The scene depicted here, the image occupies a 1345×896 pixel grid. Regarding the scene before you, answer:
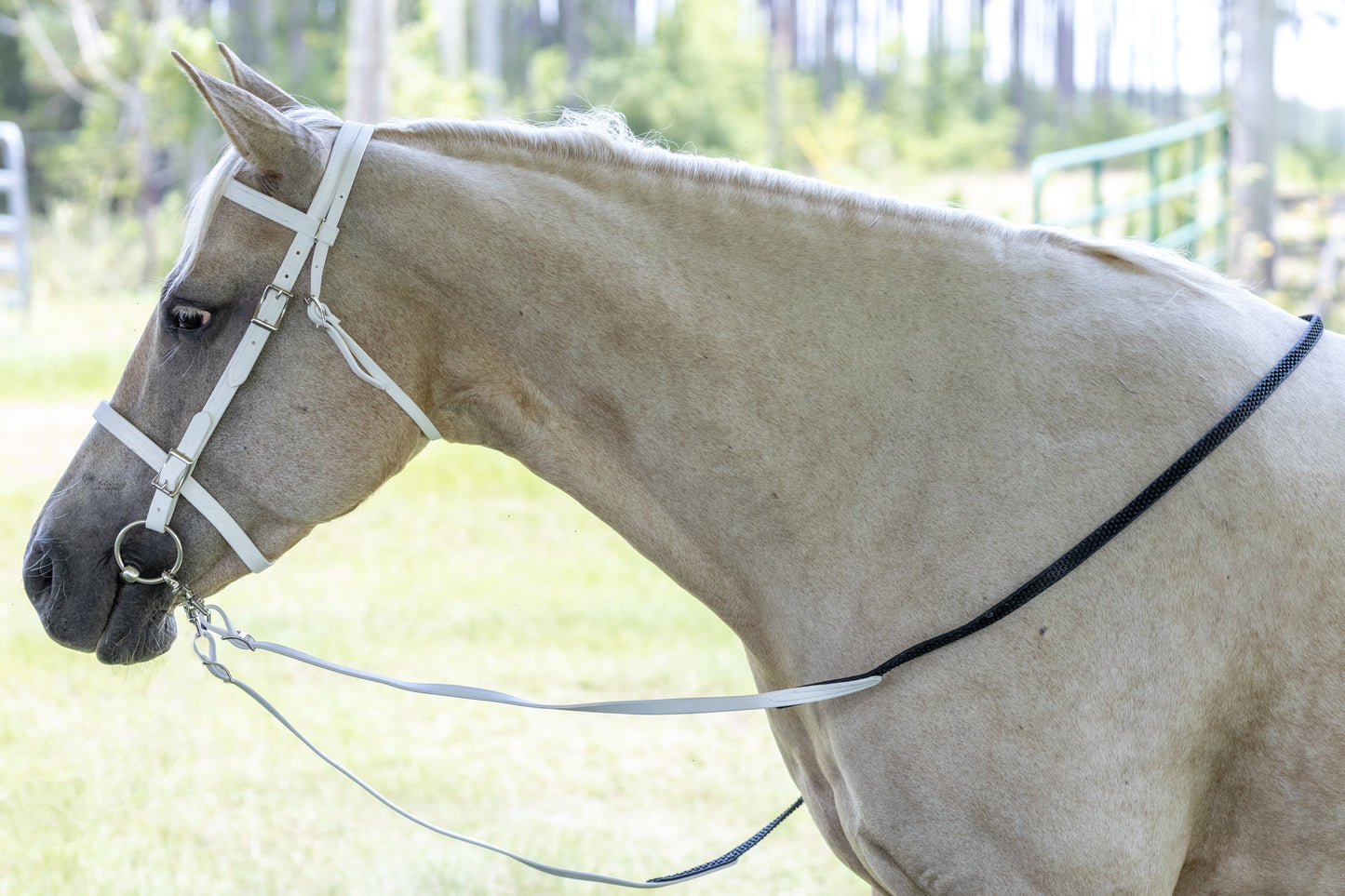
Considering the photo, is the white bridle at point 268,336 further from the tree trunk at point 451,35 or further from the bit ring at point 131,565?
the tree trunk at point 451,35

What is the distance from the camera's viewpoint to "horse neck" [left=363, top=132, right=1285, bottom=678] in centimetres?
178

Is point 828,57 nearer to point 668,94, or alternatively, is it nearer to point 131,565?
point 668,94

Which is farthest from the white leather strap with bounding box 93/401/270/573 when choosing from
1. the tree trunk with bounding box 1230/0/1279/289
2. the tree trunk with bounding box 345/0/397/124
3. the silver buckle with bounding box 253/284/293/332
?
the tree trunk with bounding box 1230/0/1279/289

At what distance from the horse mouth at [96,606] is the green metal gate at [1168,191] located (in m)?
5.55

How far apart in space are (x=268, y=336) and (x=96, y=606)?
0.60 metres

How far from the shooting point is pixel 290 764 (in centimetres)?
450

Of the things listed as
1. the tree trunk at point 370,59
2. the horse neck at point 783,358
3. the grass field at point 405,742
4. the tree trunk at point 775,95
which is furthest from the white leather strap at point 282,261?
the tree trunk at point 775,95

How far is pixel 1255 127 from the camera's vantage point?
1026cm

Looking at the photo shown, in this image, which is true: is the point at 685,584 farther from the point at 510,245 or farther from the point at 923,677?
the point at 510,245

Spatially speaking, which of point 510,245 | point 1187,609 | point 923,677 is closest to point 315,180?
point 510,245

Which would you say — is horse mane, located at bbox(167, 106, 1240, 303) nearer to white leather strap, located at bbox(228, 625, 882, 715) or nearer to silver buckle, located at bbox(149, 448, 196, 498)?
silver buckle, located at bbox(149, 448, 196, 498)

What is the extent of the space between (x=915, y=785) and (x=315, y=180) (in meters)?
1.41

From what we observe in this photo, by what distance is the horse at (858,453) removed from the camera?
169cm

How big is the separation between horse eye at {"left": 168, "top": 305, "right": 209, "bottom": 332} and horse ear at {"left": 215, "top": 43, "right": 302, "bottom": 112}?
1.37 ft
